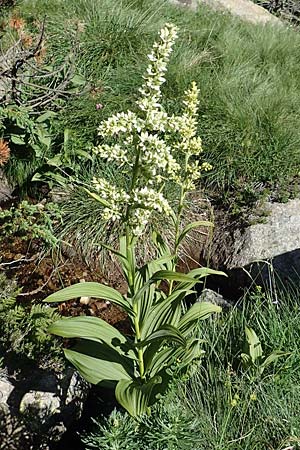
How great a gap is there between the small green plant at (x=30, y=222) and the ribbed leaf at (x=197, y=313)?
4.50ft

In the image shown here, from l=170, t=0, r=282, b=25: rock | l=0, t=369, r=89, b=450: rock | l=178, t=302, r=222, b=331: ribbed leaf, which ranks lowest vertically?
l=0, t=369, r=89, b=450: rock

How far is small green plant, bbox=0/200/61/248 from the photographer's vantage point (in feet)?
12.5

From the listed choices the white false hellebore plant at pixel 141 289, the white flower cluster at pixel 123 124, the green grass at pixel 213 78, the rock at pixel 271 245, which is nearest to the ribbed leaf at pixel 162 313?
the white false hellebore plant at pixel 141 289

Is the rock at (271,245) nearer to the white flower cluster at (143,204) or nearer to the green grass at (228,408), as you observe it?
the green grass at (228,408)

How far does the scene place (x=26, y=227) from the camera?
3.80 metres

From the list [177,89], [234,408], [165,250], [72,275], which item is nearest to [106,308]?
[72,275]

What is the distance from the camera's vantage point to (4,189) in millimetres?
4930

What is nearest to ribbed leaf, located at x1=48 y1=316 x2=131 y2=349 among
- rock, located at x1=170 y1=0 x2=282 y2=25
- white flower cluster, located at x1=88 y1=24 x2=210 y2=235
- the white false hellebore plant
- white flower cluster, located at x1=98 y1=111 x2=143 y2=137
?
the white false hellebore plant

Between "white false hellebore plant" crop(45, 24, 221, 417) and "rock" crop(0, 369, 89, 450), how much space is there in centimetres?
44

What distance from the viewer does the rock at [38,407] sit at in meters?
2.81

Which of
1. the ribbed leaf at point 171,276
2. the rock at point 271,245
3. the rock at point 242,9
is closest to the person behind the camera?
the ribbed leaf at point 171,276

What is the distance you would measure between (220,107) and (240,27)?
8.76 ft

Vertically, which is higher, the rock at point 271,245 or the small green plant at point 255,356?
the small green plant at point 255,356

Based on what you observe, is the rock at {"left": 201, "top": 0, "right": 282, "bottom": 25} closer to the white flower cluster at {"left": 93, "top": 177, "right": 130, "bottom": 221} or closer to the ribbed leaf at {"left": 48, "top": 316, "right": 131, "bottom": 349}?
the ribbed leaf at {"left": 48, "top": 316, "right": 131, "bottom": 349}
